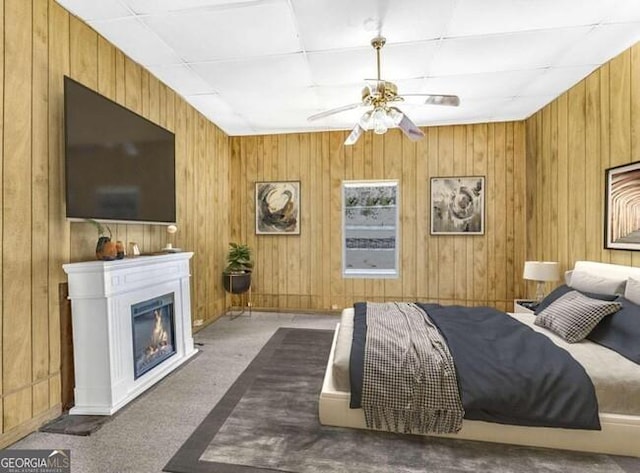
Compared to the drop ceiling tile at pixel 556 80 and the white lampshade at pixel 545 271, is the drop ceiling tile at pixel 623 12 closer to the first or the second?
the drop ceiling tile at pixel 556 80

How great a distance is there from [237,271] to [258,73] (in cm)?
282

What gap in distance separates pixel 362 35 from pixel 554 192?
10.4 ft

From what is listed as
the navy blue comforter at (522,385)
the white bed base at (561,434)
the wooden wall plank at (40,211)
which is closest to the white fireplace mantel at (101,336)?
the wooden wall plank at (40,211)

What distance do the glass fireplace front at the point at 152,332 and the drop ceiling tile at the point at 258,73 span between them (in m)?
2.32

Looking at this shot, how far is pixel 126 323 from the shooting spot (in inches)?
103

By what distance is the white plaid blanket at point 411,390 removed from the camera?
2002 mm

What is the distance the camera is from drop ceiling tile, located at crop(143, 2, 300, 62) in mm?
2463

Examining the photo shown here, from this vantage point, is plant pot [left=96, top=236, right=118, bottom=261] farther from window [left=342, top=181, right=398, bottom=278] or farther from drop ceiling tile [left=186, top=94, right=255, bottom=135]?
window [left=342, top=181, right=398, bottom=278]

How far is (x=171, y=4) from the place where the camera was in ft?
7.72

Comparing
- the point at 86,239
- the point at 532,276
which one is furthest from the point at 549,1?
the point at 86,239

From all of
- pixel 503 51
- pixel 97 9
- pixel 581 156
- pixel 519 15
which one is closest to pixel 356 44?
pixel 519 15

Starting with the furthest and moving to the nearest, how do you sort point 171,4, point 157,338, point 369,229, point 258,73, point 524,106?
point 369,229
point 524,106
point 258,73
point 157,338
point 171,4

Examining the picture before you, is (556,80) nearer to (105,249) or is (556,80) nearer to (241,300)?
(105,249)

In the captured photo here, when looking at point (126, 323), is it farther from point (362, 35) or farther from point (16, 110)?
point (362, 35)
